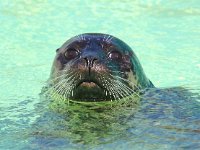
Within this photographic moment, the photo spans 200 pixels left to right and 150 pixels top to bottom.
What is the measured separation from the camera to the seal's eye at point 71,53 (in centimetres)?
572

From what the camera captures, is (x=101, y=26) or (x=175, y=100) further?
(x=101, y=26)

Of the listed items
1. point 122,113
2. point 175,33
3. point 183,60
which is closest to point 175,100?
point 122,113

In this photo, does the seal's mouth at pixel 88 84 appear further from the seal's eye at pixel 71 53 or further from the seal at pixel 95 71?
the seal's eye at pixel 71 53

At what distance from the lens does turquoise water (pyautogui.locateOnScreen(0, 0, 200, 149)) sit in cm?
782

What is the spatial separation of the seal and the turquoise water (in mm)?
431

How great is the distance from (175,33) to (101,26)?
4.11 ft

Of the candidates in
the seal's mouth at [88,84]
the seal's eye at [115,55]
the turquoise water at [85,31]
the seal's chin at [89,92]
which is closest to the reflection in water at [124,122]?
the seal's chin at [89,92]

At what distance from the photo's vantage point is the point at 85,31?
393 inches

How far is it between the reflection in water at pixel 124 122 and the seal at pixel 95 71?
119mm

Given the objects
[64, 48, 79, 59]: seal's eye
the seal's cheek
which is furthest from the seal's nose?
the seal's cheek

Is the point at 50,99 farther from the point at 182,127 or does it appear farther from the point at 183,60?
the point at 183,60

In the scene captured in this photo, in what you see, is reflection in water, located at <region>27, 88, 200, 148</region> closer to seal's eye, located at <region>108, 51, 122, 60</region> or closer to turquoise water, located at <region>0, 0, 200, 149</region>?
turquoise water, located at <region>0, 0, 200, 149</region>

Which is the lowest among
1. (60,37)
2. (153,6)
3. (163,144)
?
(163,144)

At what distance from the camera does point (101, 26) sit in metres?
10.2
